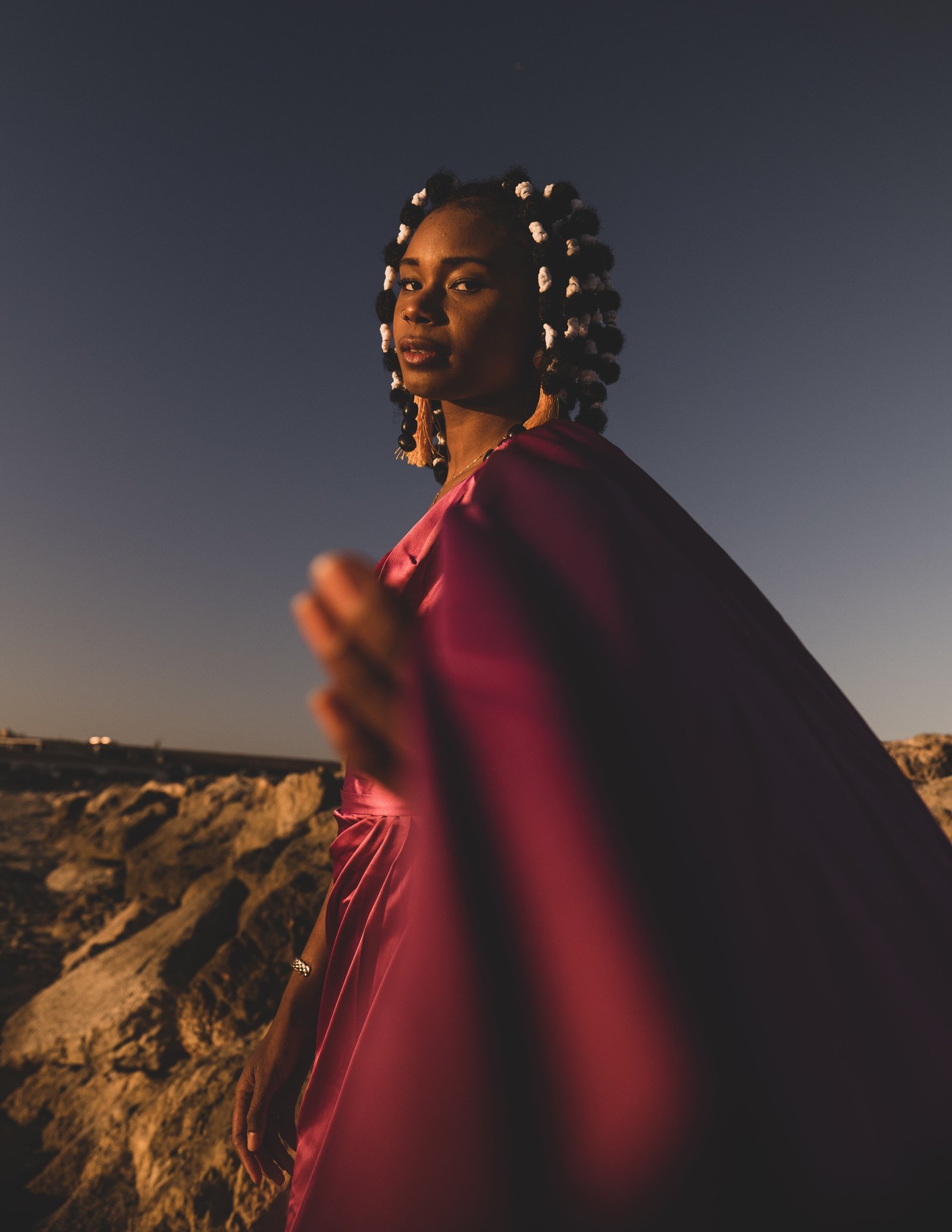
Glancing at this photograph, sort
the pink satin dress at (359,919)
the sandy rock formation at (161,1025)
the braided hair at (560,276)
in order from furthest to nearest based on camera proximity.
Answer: the sandy rock formation at (161,1025), the braided hair at (560,276), the pink satin dress at (359,919)

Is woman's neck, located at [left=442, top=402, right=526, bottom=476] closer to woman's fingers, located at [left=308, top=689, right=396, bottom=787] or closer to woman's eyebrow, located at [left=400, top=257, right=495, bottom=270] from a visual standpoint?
Answer: woman's eyebrow, located at [left=400, top=257, right=495, bottom=270]

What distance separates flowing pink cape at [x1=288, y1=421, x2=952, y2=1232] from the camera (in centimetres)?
57

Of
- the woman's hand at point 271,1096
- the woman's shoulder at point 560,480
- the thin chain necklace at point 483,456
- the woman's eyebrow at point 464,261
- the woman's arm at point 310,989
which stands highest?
the woman's eyebrow at point 464,261

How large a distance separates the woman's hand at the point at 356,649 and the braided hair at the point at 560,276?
1.07m

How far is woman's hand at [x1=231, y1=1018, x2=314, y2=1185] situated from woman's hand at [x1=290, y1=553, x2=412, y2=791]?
1.12 meters

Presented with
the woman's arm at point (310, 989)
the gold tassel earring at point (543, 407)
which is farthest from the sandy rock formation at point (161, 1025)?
the gold tassel earring at point (543, 407)

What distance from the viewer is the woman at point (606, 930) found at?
578 mm

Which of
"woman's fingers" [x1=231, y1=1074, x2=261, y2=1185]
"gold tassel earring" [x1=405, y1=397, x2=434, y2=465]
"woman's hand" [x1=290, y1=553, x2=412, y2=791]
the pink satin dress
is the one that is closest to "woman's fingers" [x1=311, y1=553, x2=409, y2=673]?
"woman's hand" [x1=290, y1=553, x2=412, y2=791]

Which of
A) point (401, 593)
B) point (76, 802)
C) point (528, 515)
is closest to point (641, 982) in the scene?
point (528, 515)

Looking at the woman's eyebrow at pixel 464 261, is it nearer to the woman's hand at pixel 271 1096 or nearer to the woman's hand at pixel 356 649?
the woman's hand at pixel 356 649

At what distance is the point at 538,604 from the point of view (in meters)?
0.68

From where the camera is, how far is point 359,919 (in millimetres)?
1256

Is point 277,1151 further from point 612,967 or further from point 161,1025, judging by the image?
point 161,1025

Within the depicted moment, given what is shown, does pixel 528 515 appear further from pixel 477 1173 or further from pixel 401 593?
pixel 477 1173
